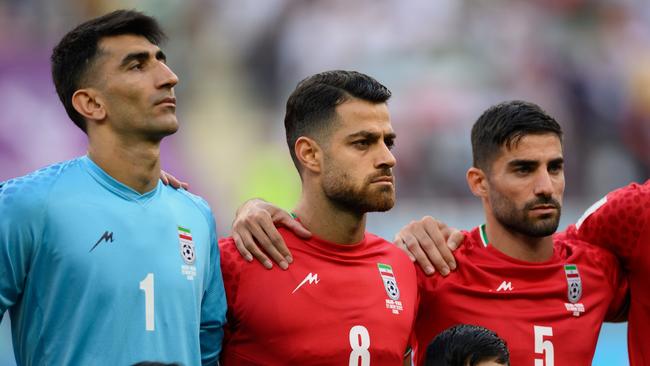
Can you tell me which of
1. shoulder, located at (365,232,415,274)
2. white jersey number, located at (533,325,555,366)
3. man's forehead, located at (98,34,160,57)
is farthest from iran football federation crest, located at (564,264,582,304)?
man's forehead, located at (98,34,160,57)

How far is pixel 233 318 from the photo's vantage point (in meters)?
4.80

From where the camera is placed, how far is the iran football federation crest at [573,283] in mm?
5215

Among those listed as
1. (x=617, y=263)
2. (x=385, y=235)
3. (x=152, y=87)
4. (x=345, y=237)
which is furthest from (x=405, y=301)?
(x=385, y=235)

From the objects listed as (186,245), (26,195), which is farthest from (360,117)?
(26,195)

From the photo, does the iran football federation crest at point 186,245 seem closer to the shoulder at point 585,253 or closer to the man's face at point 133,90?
the man's face at point 133,90

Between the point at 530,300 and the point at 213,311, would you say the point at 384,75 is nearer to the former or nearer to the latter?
the point at 530,300

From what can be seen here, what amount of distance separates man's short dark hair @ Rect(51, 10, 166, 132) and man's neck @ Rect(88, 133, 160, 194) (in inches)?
5.2

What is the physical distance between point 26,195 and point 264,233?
45.4 inches

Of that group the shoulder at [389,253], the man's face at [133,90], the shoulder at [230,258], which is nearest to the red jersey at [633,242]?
the shoulder at [389,253]

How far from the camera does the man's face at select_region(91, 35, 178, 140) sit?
4426 mm

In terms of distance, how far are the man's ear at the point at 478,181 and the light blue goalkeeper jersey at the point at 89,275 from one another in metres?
1.64

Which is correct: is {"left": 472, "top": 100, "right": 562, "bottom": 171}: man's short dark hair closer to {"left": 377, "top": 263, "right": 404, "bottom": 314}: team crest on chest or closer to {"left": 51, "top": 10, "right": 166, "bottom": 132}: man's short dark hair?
{"left": 377, "top": 263, "right": 404, "bottom": 314}: team crest on chest

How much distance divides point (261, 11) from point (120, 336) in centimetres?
941

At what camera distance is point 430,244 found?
17.5ft
